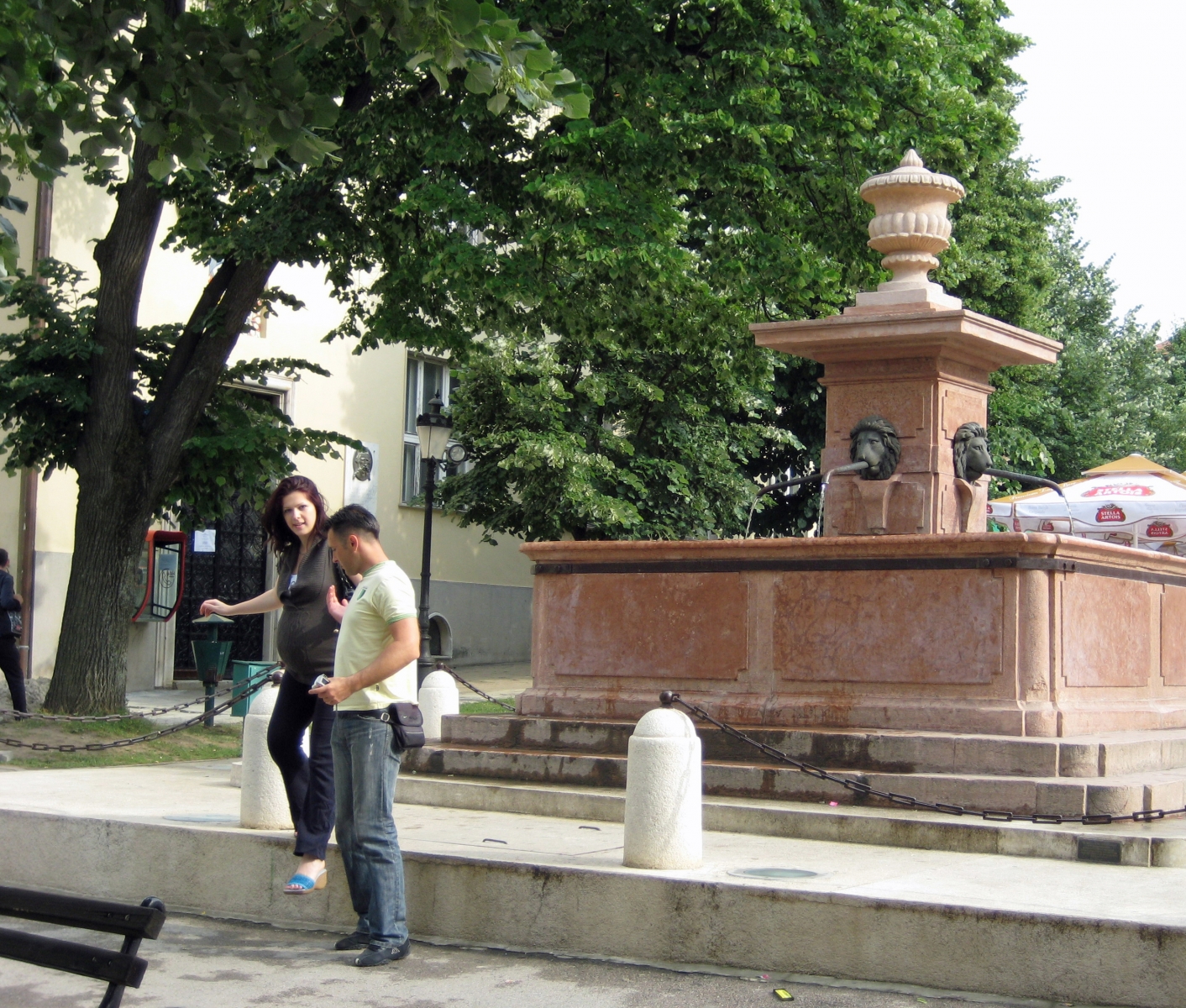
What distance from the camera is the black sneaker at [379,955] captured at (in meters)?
5.98

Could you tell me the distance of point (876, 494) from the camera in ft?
33.2

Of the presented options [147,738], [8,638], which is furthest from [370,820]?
[8,638]

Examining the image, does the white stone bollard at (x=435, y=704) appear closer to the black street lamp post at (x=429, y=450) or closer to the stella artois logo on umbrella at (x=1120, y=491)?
the black street lamp post at (x=429, y=450)

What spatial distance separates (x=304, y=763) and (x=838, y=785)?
301cm

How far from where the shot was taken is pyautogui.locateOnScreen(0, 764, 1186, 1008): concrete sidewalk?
212 inches

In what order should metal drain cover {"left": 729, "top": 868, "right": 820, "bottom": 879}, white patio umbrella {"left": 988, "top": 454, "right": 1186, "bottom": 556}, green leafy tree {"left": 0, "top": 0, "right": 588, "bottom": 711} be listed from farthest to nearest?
white patio umbrella {"left": 988, "top": 454, "right": 1186, "bottom": 556}, green leafy tree {"left": 0, "top": 0, "right": 588, "bottom": 711}, metal drain cover {"left": 729, "top": 868, "right": 820, "bottom": 879}

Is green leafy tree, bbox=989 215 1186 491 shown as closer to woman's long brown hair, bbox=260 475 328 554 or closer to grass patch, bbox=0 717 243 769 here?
grass patch, bbox=0 717 243 769

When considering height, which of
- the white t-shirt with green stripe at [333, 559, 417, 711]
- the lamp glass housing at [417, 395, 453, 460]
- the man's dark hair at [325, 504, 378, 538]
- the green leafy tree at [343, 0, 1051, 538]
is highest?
the green leafy tree at [343, 0, 1051, 538]

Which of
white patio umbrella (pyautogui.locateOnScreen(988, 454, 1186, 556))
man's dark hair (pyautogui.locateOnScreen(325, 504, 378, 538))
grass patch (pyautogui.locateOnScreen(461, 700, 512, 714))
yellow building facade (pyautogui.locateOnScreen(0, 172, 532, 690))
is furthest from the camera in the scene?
yellow building facade (pyautogui.locateOnScreen(0, 172, 532, 690))

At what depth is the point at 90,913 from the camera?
3.81 m

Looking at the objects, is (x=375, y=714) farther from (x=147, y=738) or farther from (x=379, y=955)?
(x=147, y=738)

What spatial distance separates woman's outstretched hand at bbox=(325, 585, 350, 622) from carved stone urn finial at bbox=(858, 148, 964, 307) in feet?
16.8

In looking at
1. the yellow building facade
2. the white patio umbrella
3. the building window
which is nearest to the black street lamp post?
the yellow building facade

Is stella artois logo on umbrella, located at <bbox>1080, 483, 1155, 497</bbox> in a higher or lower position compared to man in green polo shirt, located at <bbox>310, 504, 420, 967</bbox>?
higher
